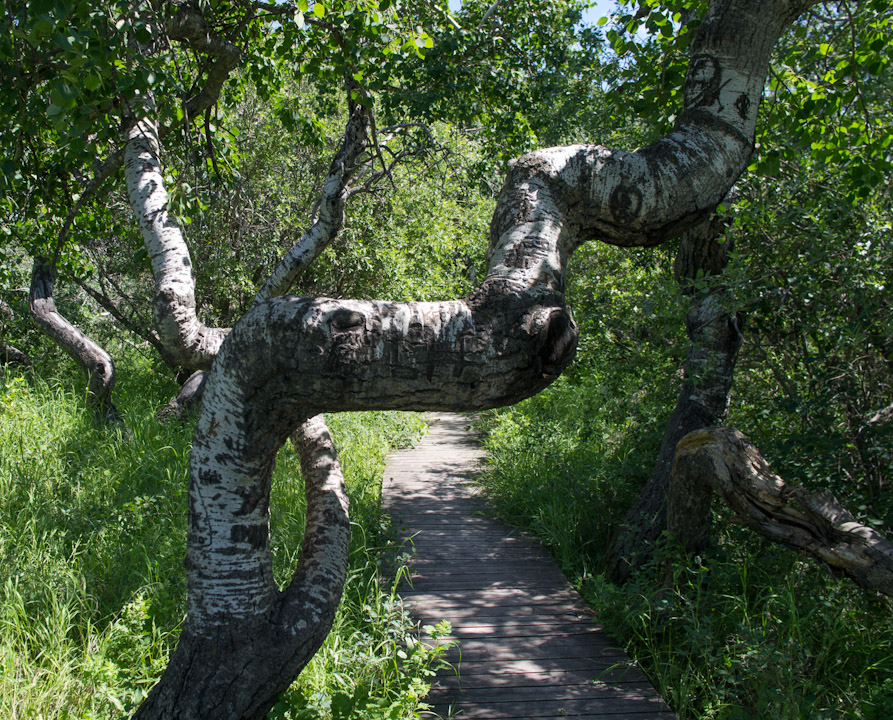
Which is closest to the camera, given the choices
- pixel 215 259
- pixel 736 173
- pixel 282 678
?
pixel 282 678

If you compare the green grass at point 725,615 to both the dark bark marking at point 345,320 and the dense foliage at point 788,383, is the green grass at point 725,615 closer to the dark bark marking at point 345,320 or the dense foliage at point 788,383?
the dense foliage at point 788,383

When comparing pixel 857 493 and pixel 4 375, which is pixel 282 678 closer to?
pixel 857 493

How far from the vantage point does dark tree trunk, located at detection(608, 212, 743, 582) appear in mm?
4691

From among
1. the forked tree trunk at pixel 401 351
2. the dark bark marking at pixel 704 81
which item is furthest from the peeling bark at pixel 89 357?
the dark bark marking at pixel 704 81

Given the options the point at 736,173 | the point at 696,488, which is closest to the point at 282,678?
the point at 736,173

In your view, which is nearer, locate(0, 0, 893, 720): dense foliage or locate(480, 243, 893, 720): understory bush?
locate(0, 0, 893, 720): dense foliage

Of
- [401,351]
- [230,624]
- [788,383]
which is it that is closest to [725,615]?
[788,383]

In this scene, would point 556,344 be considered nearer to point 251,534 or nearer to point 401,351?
point 401,351

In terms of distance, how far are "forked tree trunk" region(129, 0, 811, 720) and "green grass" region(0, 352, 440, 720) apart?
1175mm

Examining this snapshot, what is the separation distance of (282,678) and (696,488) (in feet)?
9.62

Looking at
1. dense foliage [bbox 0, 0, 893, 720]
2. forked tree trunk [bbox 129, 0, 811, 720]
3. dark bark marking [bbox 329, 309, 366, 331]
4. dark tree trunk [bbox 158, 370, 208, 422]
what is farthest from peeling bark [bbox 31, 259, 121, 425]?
dark bark marking [bbox 329, 309, 366, 331]

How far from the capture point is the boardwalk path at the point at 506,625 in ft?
12.2

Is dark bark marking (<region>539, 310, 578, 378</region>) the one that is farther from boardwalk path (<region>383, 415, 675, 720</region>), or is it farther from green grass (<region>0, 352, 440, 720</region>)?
boardwalk path (<region>383, 415, 675, 720</region>)

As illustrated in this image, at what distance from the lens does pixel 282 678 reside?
6.81 feet
